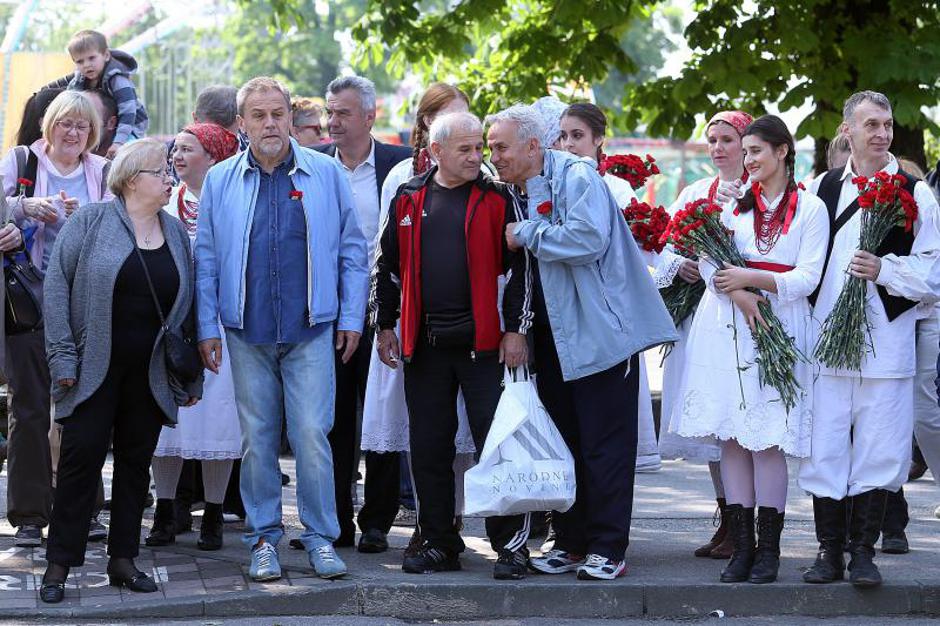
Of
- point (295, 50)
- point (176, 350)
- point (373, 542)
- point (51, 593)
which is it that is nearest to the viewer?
point (51, 593)

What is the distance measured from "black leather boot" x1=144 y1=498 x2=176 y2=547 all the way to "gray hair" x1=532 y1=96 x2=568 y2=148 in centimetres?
265

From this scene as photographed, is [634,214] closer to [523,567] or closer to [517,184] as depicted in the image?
[517,184]

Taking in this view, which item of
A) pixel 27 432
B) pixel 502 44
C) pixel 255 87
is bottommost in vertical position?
pixel 27 432

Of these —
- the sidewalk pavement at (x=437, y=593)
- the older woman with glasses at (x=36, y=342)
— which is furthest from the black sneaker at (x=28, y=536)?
the sidewalk pavement at (x=437, y=593)

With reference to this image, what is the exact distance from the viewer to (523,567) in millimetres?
7000

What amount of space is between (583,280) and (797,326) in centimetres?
99

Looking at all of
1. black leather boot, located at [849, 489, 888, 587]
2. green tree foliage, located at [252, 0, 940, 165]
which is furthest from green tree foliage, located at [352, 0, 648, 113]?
black leather boot, located at [849, 489, 888, 587]

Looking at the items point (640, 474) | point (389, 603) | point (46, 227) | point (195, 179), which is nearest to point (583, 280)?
point (389, 603)

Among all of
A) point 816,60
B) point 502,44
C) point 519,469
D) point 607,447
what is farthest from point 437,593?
point 502,44

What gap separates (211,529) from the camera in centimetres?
772

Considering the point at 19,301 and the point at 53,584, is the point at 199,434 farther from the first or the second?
the point at 53,584

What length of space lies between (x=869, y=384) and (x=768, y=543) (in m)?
0.84

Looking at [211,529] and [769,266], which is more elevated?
[769,266]

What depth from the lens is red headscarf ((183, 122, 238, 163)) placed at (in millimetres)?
7949
